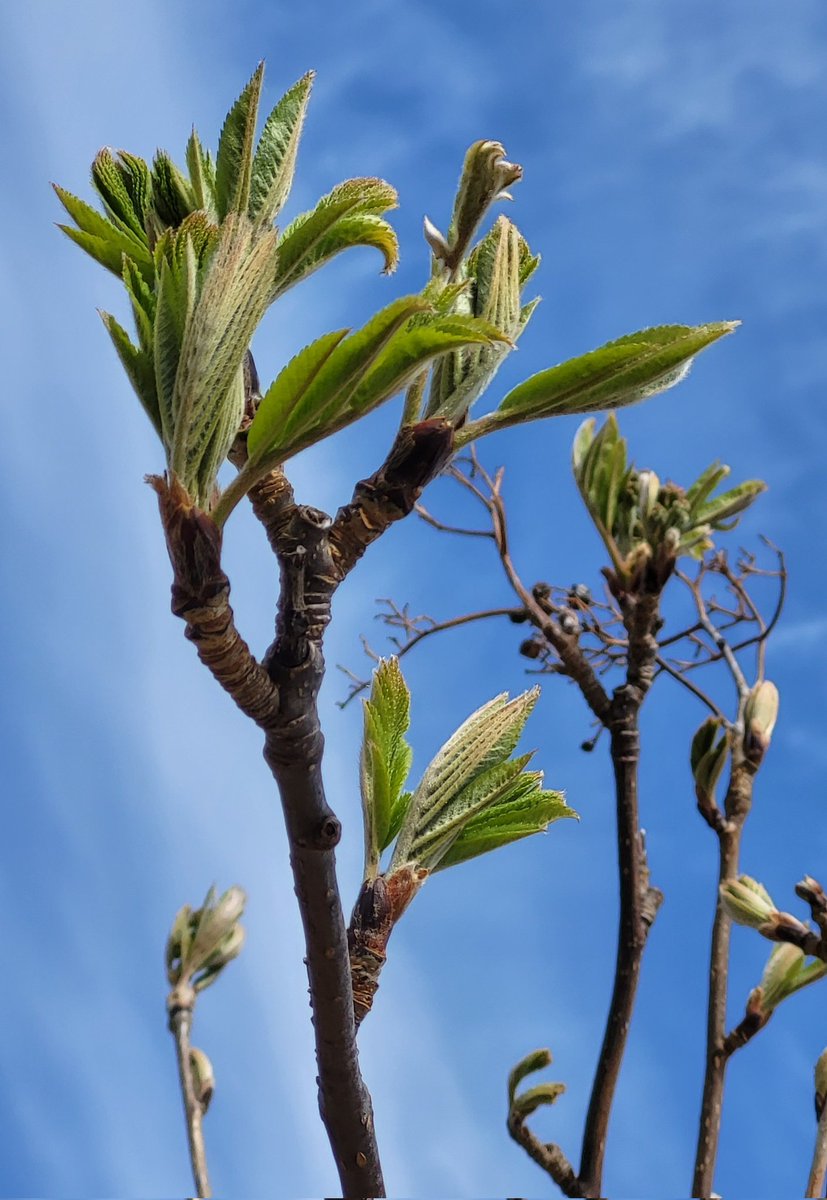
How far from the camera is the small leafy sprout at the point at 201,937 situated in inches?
73.9

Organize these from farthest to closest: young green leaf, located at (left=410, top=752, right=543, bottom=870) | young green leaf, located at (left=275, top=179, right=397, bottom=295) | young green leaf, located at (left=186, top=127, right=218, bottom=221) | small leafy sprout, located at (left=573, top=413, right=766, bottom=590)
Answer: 1. small leafy sprout, located at (left=573, top=413, right=766, bottom=590)
2. young green leaf, located at (left=410, top=752, right=543, bottom=870)
3. young green leaf, located at (left=186, top=127, right=218, bottom=221)
4. young green leaf, located at (left=275, top=179, right=397, bottom=295)

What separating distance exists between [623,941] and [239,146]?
1.21 metres

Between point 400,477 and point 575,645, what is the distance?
1033mm

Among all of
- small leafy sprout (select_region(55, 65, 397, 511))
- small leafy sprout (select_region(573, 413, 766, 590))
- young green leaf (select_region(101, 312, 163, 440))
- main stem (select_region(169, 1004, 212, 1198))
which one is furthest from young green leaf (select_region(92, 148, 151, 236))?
main stem (select_region(169, 1004, 212, 1198))

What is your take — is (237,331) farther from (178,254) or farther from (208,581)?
(208,581)

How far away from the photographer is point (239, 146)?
40.8 inches

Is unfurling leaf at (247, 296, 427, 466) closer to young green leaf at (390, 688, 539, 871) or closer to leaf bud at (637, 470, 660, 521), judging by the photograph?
young green leaf at (390, 688, 539, 871)

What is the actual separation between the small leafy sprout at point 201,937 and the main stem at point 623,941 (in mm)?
627

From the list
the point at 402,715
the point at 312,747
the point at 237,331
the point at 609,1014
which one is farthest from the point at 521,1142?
the point at 237,331

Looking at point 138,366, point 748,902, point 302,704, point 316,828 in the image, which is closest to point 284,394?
point 138,366

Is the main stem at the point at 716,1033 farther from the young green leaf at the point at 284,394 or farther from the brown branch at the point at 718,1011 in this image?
the young green leaf at the point at 284,394

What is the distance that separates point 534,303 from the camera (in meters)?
1.12

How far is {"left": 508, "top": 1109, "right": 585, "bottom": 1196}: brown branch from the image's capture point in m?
1.57

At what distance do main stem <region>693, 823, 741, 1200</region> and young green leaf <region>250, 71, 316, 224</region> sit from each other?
47.0 inches
